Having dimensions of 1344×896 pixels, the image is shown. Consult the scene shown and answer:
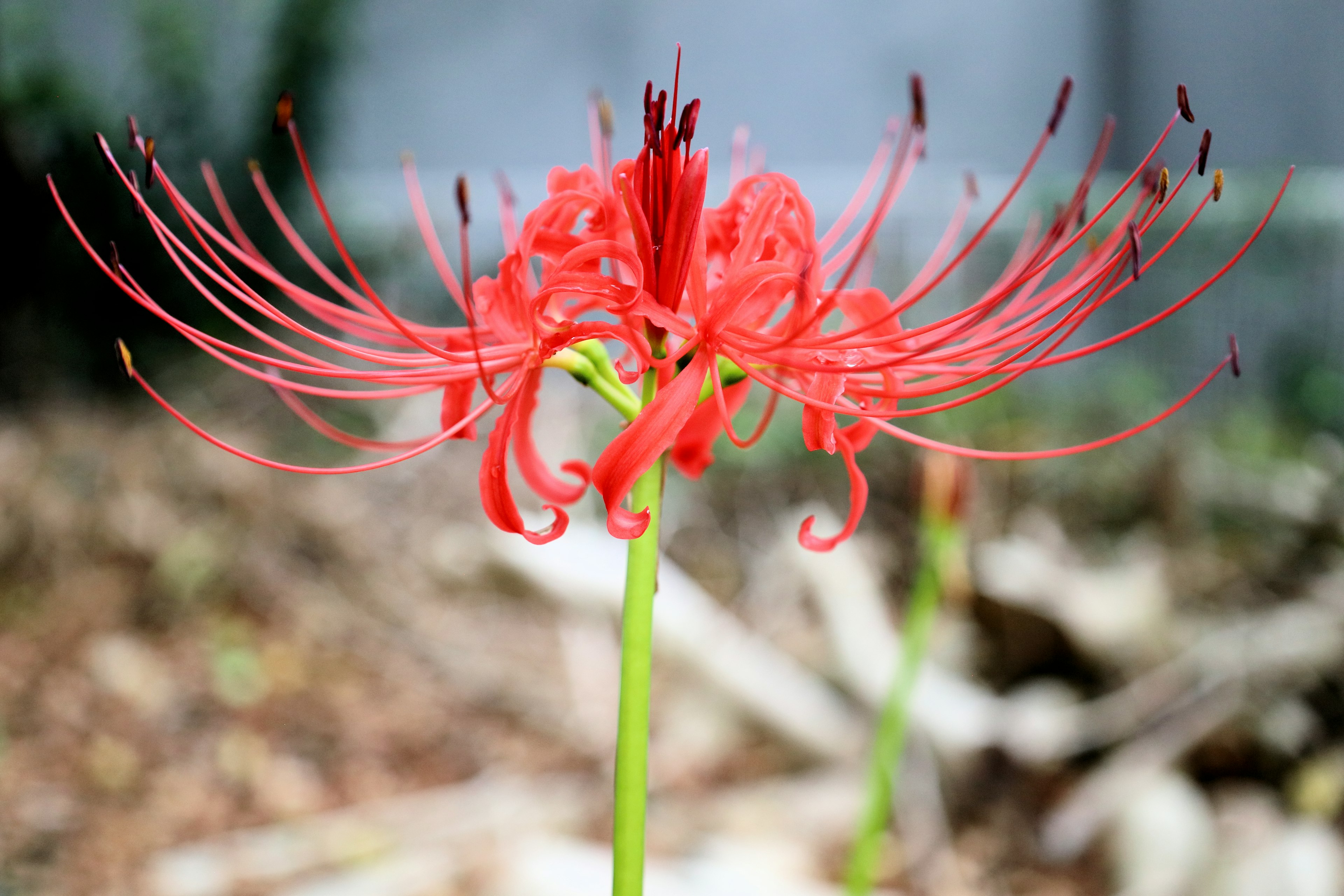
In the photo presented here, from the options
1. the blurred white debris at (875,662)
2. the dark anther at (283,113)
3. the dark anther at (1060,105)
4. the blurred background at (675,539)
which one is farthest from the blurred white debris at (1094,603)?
the dark anther at (283,113)

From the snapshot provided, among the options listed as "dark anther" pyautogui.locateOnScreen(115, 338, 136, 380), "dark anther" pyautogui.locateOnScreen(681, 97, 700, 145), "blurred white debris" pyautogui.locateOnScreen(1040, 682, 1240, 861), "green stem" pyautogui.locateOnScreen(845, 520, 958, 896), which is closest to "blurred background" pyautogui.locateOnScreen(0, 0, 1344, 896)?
"blurred white debris" pyautogui.locateOnScreen(1040, 682, 1240, 861)

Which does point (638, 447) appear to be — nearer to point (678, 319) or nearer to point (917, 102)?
point (678, 319)

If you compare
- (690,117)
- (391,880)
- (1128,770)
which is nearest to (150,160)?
(690,117)

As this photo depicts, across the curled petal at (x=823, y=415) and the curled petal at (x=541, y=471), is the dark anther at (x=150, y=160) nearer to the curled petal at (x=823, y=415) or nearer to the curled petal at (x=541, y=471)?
the curled petal at (x=541, y=471)

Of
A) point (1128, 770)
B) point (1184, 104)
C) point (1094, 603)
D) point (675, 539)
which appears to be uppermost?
point (675, 539)

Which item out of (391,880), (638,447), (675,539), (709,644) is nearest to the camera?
(638,447)

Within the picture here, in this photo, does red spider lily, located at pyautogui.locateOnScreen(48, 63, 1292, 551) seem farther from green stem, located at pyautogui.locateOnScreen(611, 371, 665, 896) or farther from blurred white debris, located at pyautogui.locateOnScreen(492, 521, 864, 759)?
blurred white debris, located at pyautogui.locateOnScreen(492, 521, 864, 759)
